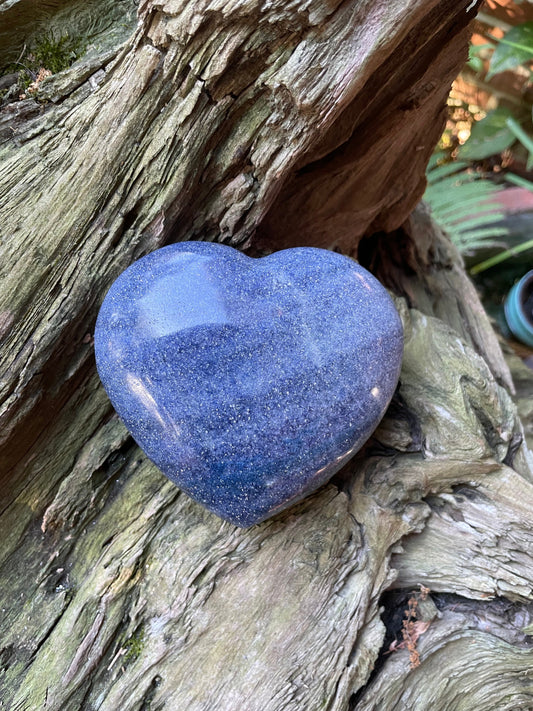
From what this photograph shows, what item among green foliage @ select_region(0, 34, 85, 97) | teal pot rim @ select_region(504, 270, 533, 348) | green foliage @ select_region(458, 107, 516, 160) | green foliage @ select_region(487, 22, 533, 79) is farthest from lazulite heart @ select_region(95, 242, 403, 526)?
green foliage @ select_region(458, 107, 516, 160)

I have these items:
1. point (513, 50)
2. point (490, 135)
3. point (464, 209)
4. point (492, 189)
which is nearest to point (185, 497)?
point (513, 50)

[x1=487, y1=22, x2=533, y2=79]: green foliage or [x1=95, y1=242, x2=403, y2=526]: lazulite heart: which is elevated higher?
[x1=95, y1=242, x2=403, y2=526]: lazulite heart

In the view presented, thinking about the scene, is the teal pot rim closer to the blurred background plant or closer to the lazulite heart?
the blurred background plant

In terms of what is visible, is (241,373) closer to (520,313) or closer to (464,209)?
(520,313)

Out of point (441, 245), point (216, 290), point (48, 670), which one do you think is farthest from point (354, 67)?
point (48, 670)

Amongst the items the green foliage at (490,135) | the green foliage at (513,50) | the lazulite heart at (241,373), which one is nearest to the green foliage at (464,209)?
the green foliage at (490,135)

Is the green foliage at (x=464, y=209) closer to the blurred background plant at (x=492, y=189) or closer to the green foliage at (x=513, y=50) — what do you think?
the blurred background plant at (x=492, y=189)

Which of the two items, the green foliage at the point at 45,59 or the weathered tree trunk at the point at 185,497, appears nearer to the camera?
the weathered tree trunk at the point at 185,497
